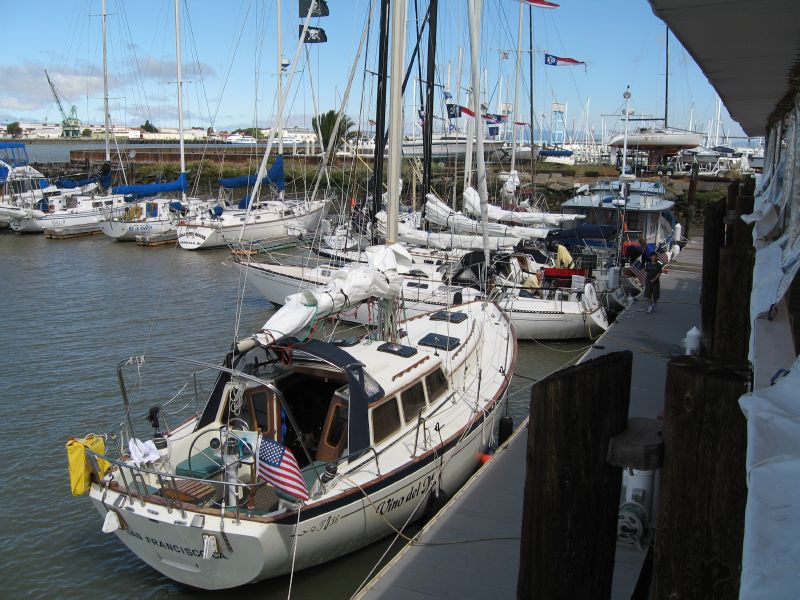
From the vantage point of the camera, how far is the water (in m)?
9.12

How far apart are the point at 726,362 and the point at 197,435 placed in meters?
7.06

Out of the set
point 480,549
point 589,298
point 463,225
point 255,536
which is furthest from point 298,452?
point 463,225

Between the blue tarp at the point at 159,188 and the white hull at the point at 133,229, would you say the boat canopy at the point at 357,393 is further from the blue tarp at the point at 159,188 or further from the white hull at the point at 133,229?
the blue tarp at the point at 159,188

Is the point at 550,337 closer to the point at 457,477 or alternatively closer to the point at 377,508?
the point at 457,477

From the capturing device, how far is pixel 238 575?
314 inches

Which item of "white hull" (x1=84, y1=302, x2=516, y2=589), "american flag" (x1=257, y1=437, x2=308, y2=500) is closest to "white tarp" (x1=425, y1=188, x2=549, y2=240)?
"white hull" (x1=84, y1=302, x2=516, y2=589)

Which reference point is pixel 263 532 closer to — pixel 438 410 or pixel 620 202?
pixel 438 410

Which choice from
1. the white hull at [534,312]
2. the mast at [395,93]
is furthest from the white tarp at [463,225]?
the mast at [395,93]

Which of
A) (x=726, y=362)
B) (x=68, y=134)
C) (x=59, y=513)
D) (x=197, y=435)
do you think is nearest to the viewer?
(x=726, y=362)

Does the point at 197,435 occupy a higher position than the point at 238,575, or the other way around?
the point at 197,435

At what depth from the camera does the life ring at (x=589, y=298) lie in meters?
19.0

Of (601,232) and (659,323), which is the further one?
(601,232)

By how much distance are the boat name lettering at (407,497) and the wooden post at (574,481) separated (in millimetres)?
4924

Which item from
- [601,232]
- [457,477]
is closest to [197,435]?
[457,477]
